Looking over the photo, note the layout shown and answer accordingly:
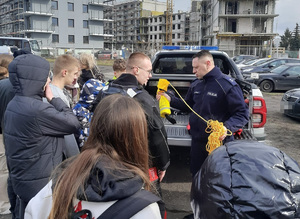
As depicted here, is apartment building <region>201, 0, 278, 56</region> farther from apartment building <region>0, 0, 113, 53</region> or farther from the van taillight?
the van taillight

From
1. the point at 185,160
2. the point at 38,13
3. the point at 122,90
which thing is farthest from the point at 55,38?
the point at 122,90

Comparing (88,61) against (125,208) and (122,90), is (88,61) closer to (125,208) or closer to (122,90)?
(122,90)

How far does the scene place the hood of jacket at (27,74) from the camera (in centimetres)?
224

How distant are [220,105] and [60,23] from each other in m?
59.0

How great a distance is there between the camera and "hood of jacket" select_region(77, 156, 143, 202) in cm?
114

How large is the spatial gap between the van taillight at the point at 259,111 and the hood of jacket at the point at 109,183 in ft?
10.2

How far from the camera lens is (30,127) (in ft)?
7.28

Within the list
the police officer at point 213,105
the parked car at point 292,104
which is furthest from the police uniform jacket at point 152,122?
the parked car at point 292,104

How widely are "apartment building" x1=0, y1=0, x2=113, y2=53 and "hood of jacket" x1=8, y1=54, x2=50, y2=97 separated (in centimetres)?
5200

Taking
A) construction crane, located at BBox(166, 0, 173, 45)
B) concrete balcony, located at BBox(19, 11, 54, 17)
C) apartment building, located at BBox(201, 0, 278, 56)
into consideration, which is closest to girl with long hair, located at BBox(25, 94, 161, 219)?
apartment building, located at BBox(201, 0, 278, 56)

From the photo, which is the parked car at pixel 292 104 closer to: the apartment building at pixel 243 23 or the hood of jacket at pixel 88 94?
the hood of jacket at pixel 88 94

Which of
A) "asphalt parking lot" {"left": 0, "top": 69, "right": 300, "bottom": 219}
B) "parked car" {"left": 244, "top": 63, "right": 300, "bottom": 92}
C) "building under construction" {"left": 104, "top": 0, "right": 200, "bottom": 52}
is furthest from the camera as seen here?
"building under construction" {"left": 104, "top": 0, "right": 200, "bottom": 52}

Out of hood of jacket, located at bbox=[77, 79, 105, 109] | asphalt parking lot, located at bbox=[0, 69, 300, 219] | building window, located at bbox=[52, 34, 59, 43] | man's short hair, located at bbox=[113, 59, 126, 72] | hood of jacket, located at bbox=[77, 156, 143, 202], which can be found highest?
building window, located at bbox=[52, 34, 59, 43]

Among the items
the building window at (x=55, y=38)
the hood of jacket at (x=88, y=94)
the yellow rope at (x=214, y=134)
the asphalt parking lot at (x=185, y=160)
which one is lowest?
the asphalt parking lot at (x=185, y=160)
